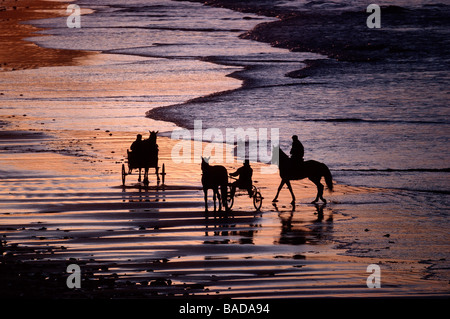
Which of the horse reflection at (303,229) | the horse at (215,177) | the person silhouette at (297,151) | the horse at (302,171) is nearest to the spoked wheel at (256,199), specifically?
the horse reflection at (303,229)

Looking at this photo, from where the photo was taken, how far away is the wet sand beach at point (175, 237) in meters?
12.1

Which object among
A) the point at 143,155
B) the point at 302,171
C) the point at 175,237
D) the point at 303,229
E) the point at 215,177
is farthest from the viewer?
the point at 143,155

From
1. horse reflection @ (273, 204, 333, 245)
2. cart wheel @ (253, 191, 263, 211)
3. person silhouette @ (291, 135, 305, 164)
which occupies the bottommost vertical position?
horse reflection @ (273, 204, 333, 245)

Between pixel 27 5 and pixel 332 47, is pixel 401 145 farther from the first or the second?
pixel 27 5

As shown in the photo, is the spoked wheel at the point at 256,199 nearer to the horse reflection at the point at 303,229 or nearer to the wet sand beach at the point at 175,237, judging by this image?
the wet sand beach at the point at 175,237

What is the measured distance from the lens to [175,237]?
15164 mm

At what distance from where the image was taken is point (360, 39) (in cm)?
5622

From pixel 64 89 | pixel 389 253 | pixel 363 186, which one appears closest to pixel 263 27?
pixel 64 89

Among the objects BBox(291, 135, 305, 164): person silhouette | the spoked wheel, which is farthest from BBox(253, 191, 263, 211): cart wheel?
BBox(291, 135, 305, 164): person silhouette

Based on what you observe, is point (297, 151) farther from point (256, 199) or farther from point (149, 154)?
point (149, 154)

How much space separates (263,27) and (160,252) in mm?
51640

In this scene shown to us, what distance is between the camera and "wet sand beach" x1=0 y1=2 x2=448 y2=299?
12102mm

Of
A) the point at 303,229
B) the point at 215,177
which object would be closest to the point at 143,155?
the point at 215,177

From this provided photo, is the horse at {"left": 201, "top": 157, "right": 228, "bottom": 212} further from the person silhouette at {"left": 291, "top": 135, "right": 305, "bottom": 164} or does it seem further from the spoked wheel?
the person silhouette at {"left": 291, "top": 135, "right": 305, "bottom": 164}
